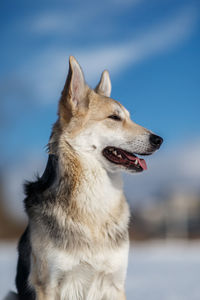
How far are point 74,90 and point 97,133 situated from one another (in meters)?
0.57

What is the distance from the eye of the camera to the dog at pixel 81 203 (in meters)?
3.67

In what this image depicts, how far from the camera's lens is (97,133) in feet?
13.3

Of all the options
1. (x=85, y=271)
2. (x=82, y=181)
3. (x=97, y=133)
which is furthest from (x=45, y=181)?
(x=85, y=271)

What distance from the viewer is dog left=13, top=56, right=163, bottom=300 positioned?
3.67 m

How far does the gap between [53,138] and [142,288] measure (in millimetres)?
3666

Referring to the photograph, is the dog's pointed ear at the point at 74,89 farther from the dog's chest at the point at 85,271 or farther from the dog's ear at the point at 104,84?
the dog's chest at the point at 85,271

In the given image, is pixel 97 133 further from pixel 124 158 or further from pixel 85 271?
pixel 85 271

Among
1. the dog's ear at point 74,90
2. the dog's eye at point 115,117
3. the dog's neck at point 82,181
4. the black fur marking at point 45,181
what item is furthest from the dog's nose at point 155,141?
the black fur marking at point 45,181

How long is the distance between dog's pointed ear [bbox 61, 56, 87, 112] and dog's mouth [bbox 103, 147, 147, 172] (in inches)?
23.6

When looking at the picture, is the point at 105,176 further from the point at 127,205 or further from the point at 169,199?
the point at 169,199

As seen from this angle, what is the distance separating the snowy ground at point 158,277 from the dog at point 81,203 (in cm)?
177

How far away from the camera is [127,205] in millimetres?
4281

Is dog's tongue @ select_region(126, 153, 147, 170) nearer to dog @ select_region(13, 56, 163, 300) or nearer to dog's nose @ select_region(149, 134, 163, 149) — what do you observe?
dog @ select_region(13, 56, 163, 300)

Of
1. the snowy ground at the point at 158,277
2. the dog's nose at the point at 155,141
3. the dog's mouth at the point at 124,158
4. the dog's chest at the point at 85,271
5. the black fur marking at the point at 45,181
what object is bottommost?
the snowy ground at the point at 158,277
